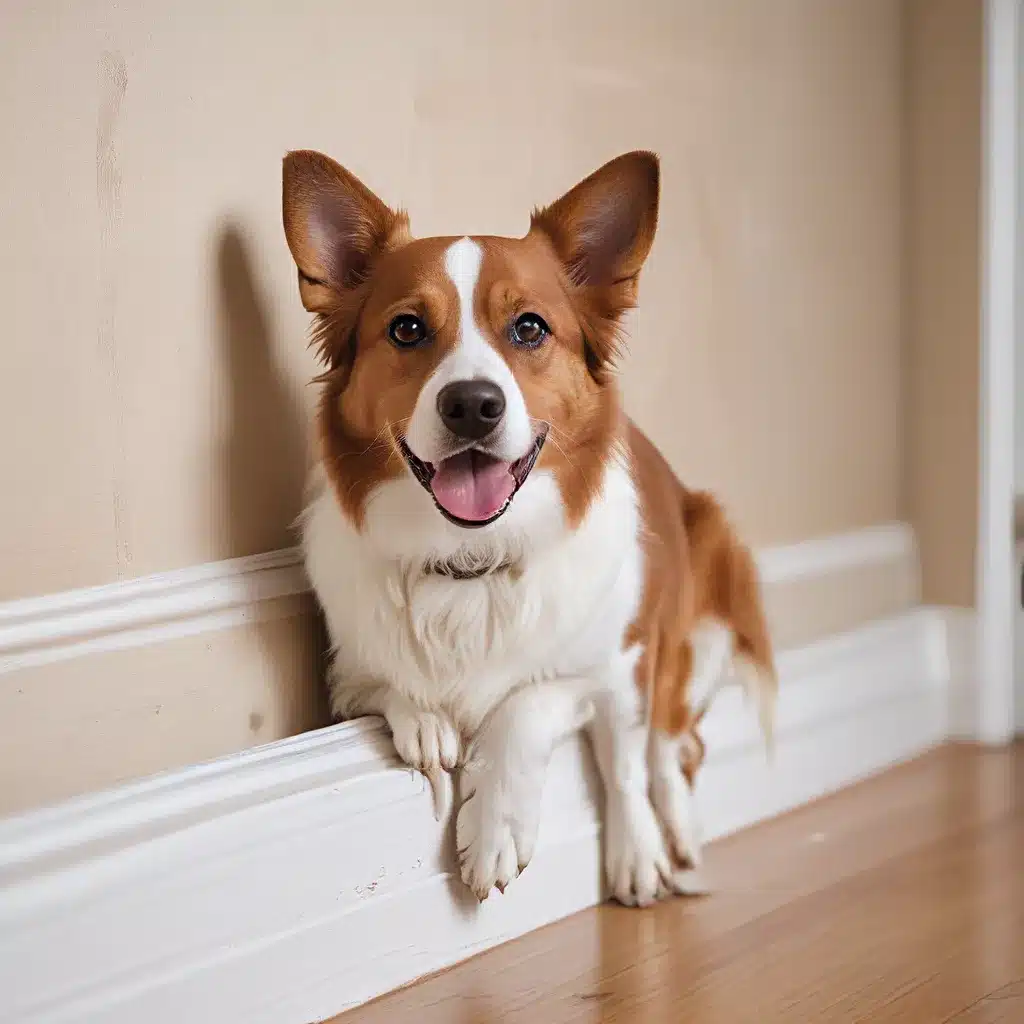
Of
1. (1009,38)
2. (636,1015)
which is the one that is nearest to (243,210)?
(636,1015)

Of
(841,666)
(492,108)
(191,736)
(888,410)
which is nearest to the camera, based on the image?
(191,736)

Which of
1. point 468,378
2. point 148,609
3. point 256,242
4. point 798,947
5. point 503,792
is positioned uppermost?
point 256,242

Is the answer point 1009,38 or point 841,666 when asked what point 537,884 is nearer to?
point 841,666

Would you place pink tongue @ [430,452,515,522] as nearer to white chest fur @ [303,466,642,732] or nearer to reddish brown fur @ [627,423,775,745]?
white chest fur @ [303,466,642,732]

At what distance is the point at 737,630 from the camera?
2.30 meters

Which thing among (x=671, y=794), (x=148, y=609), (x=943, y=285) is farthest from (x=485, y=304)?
(x=943, y=285)

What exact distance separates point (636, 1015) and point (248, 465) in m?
0.75

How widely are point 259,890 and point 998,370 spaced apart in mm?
1920

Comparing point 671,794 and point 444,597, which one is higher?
point 444,597

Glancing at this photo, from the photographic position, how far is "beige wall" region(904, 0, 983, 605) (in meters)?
2.88

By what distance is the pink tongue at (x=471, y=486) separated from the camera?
1.66 metres

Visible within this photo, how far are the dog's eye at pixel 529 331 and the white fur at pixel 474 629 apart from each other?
0.24ft

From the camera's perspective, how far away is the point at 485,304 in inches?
66.1

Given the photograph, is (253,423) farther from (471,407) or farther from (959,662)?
(959,662)
